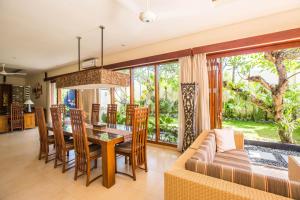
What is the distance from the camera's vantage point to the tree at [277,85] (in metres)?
3.08

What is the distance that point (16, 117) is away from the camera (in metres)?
6.25

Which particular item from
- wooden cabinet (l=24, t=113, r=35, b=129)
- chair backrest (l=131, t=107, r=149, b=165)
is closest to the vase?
chair backrest (l=131, t=107, r=149, b=165)

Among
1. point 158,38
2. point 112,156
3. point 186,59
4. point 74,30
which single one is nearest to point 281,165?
point 186,59

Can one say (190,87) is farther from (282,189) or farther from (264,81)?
(282,189)

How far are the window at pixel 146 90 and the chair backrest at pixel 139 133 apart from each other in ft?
5.37

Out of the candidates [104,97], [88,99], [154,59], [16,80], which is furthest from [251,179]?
[16,80]

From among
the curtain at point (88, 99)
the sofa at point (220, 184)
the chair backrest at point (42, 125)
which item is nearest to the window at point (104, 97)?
the curtain at point (88, 99)

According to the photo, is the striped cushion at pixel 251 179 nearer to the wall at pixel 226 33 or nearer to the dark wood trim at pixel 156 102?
the wall at pixel 226 33

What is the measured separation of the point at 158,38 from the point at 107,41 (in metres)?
1.26

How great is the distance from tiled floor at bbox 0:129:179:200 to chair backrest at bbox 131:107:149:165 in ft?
1.11

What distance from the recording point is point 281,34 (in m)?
2.59

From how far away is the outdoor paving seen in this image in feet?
9.52

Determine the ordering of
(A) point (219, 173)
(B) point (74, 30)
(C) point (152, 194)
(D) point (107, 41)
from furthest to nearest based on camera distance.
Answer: (D) point (107, 41)
(B) point (74, 30)
(C) point (152, 194)
(A) point (219, 173)

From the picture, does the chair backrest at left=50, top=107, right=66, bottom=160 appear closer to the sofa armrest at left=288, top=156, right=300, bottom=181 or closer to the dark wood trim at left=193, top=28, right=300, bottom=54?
the dark wood trim at left=193, top=28, right=300, bottom=54
